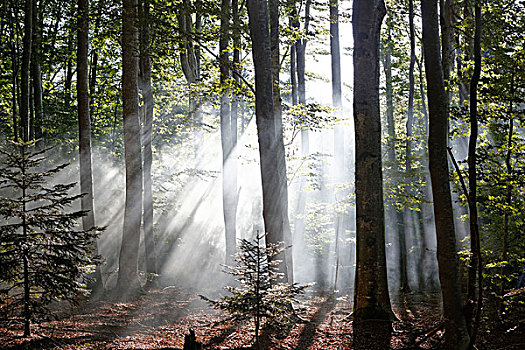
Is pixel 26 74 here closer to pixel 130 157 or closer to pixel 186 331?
pixel 130 157

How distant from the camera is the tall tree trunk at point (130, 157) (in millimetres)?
11164

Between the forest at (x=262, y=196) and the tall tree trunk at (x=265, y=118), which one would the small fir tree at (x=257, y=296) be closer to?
the forest at (x=262, y=196)

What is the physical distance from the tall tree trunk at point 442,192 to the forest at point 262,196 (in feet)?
0.06

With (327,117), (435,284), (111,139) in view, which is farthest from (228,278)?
(111,139)

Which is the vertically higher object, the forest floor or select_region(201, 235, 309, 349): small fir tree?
select_region(201, 235, 309, 349): small fir tree

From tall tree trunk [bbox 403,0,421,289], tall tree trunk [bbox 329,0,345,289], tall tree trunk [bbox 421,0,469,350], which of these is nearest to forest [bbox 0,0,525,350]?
tall tree trunk [bbox 421,0,469,350]

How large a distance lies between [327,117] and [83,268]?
7.14 m

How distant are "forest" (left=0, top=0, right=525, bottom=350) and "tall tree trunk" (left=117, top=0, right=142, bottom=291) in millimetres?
51

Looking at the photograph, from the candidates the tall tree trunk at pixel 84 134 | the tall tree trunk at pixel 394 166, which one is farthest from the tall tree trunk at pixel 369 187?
the tall tree trunk at pixel 394 166

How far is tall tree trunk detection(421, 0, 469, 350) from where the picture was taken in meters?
5.31

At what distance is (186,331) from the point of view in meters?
7.54

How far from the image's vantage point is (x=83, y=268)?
5844 mm

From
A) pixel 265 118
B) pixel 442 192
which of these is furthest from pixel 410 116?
pixel 442 192

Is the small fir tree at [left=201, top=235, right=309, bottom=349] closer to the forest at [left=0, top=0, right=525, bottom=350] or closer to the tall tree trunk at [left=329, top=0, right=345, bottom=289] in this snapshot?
the forest at [left=0, top=0, right=525, bottom=350]
